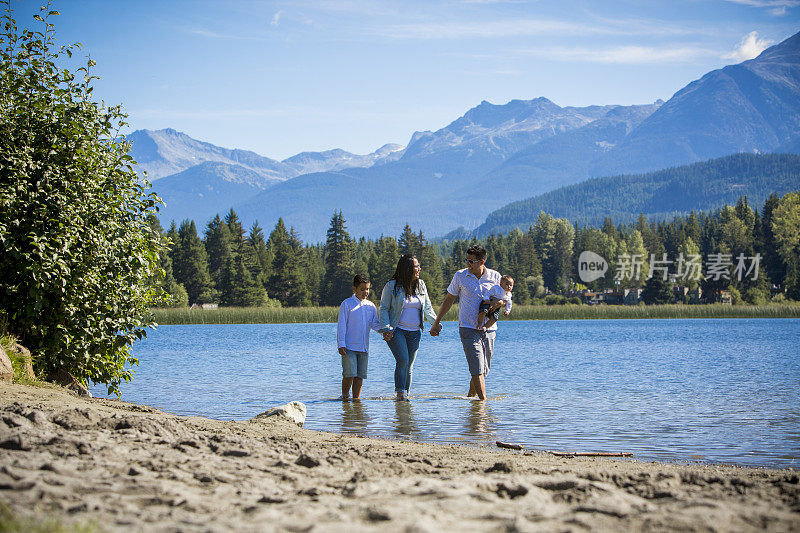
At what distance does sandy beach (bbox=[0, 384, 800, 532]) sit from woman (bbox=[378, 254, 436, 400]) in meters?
4.25

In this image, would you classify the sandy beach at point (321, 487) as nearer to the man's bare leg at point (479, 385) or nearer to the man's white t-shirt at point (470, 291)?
the man's white t-shirt at point (470, 291)

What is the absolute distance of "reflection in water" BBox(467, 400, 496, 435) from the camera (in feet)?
32.6

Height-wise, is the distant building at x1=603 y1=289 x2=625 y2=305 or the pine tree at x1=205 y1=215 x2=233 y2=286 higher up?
the pine tree at x1=205 y1=215 x2=233 y2=286

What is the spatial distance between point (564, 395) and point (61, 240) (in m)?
9.62

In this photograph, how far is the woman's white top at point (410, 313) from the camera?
38.0ft

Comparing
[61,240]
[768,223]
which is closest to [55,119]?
[61,240]

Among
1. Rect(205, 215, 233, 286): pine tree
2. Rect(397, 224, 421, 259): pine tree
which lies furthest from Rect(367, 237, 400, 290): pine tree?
Rect(205, 215, 233, 286): pine tree

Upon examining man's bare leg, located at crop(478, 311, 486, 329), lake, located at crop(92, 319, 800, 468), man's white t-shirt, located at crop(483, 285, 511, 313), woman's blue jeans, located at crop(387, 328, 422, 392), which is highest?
man's white t-shirt, located at crop(483, 285, 511, 313)

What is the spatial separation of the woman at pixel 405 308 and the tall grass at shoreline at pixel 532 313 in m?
48.3

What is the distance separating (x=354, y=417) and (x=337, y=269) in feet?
280

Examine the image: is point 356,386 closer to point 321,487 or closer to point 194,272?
point 321,487

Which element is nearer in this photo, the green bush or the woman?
the green bush

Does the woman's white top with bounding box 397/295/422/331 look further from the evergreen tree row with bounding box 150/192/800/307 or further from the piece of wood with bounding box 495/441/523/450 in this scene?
the evergreen tree row with bounding box 150/192/800/307

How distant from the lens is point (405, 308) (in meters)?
11.6
